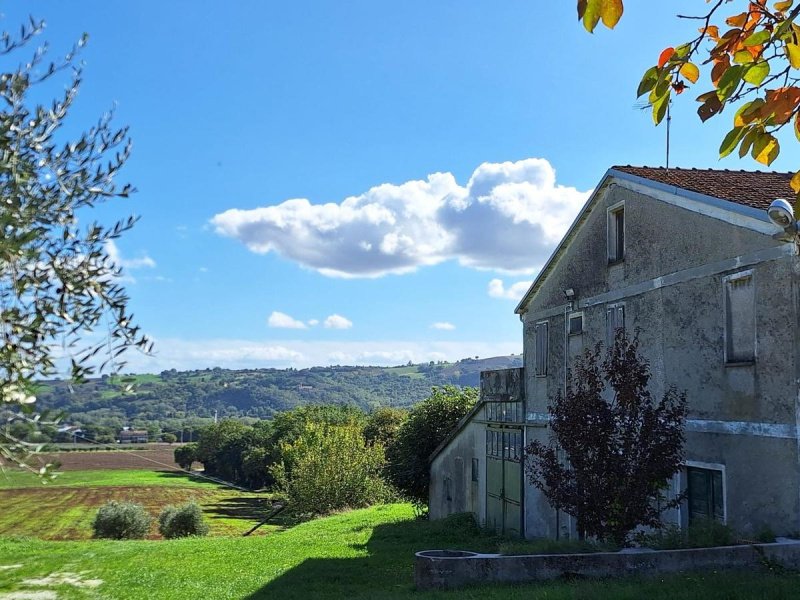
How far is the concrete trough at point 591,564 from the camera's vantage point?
996 centimetres

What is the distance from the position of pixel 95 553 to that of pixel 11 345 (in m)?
19.2

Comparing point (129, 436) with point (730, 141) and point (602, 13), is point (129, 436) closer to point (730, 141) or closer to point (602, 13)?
point (730, 141)

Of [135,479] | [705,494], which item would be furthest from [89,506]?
[705,494]

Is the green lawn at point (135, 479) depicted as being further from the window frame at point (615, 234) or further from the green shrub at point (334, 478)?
the window frame at point (615, 234)

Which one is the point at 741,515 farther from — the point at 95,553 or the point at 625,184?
the point at 95,553

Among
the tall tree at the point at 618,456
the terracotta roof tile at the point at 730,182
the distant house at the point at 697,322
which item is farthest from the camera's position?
the terracotta roof tile at the point at 730,182

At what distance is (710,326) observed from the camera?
43.2 feet

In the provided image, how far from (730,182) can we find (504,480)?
1134cm

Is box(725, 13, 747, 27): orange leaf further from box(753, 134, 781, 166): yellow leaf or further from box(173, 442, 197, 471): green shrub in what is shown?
box(173, 442, 197, 471): green shrub

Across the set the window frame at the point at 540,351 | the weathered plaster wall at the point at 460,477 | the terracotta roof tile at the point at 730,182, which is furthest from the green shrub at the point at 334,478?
the terracotta roof tile at the point at 730,182

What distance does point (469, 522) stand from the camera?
78.0 ft

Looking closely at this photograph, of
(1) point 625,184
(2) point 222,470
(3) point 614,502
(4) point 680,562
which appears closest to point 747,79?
(4) point 680,562

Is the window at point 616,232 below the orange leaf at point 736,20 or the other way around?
the other way around

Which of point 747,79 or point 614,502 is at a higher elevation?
point 747,79
